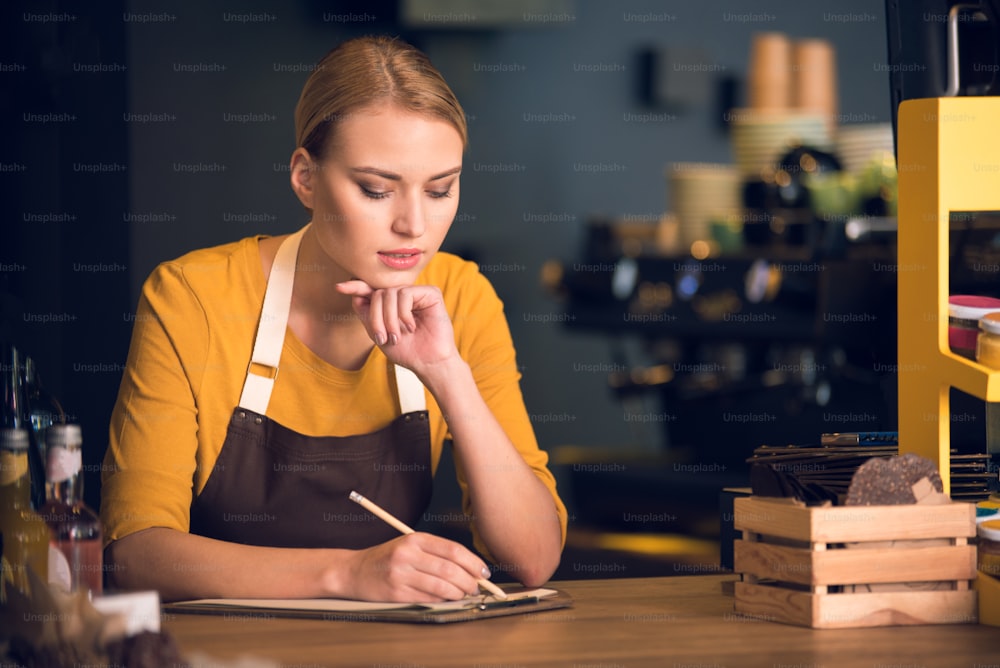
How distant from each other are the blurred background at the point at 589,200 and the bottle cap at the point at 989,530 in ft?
1.56

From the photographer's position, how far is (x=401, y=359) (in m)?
1.74

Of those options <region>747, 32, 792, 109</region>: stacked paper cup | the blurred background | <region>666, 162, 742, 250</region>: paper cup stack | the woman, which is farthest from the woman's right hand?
<region>747, 32, 792, 109</region>: stacked paper cup

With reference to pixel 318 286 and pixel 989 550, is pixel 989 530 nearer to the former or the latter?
pixel 989 550

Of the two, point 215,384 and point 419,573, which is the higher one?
point 215,384

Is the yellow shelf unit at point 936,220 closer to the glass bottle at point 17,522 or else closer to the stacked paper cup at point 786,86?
the glass bottle at point 17,522

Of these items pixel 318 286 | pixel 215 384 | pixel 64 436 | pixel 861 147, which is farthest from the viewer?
pixel 861 147

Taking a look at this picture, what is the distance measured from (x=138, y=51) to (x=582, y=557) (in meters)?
2.09

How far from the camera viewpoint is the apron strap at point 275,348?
1.79 m

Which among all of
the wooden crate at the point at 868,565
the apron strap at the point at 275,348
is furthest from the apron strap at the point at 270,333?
the wooden crate at the point at 868,565

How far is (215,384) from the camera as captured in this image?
1771mm

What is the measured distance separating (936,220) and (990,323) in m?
0.13

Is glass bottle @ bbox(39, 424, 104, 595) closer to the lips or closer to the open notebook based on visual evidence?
the open notebook

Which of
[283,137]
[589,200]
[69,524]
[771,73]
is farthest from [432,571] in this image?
[589,200]

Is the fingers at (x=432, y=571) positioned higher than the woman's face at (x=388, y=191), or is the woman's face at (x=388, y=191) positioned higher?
the woman's face at (x=388, y=191)
